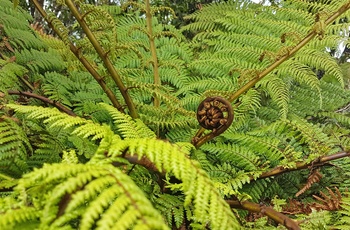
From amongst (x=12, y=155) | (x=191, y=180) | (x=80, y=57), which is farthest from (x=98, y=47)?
(x=191, y=180)

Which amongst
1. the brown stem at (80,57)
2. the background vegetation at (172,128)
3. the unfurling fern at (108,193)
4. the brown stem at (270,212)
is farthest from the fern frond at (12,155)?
the brown stem at (270,212)

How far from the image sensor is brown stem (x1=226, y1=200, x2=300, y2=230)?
78cm

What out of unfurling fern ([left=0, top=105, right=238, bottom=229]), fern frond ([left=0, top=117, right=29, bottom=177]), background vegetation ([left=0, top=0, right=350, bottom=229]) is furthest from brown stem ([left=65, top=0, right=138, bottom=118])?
unfurling fern ([left=0, top=105, right=238, bottom=229])

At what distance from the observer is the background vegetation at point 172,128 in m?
0.58

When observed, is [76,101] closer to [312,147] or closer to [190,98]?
[190,98]

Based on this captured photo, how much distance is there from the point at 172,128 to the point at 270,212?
2.17 feet

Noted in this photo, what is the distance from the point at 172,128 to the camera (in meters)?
→ 1.44

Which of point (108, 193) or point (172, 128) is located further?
point (172, 128)

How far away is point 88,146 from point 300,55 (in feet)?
3.05

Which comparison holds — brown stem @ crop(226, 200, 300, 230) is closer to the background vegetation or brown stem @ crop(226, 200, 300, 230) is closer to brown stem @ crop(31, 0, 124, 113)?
the background vegetation

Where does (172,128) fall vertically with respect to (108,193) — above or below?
below

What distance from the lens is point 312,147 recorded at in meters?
1.22

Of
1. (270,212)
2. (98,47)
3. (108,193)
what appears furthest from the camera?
(98,47)

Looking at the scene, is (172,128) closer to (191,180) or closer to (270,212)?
(270,212)
